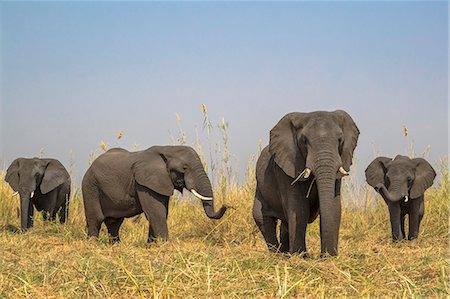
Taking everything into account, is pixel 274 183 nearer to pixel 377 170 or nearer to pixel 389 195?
pixel 389 195

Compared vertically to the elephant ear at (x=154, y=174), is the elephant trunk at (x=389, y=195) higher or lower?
lower

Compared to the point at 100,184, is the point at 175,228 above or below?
below

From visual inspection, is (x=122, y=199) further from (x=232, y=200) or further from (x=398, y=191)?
(x=398, y=191)

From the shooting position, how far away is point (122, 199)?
32.9ft

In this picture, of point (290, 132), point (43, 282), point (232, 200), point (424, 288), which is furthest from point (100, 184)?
point (424, 288)

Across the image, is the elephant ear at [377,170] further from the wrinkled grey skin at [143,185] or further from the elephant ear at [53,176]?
the elephant ear at [53,176]

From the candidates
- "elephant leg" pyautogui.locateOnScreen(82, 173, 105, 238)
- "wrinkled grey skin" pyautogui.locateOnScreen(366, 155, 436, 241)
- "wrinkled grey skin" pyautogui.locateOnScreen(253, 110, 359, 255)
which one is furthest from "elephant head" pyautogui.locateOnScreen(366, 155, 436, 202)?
"elephant leg" pyautogui.locateOnScreen(82, 173, 105, 238)

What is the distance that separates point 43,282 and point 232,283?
4.76 ft

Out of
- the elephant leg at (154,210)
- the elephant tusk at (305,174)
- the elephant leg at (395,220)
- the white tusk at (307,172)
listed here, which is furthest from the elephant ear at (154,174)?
the elephant leg at (395,220)

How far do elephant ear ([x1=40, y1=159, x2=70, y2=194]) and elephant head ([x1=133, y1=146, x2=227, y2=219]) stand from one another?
13.9 ft

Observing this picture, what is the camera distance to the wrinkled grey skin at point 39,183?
1272 centimetres

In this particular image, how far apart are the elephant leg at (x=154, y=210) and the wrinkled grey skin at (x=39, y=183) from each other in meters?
3.53

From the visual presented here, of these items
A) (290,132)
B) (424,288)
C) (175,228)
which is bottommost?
(175,228)

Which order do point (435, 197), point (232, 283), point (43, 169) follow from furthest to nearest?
point (43, 169)
point (435, 197)
point (232, 283)
